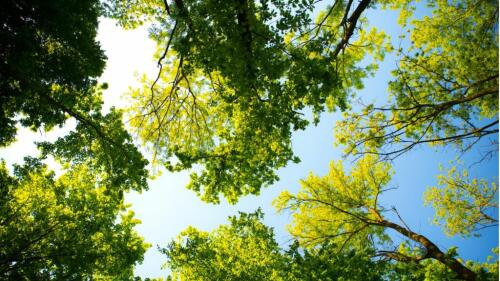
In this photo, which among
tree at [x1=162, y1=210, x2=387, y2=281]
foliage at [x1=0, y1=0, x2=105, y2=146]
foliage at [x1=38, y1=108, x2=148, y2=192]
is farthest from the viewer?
tree at [x1=162, y1=210, x2=387, y2=281]

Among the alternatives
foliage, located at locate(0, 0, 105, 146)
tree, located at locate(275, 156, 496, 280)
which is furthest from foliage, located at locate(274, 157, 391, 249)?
foliage, located at locate(0, 0, 105, 146)

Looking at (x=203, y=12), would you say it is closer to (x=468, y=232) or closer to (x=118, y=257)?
(x=118, y=257)

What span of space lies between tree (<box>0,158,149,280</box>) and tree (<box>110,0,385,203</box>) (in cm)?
278

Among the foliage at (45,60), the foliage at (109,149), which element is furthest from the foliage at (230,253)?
the foliage at (45,60)

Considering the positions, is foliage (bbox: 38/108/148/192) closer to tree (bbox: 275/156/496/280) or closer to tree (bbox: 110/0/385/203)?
tree (bbox: 110/0/385/203)

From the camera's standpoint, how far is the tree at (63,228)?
8016 millimetres

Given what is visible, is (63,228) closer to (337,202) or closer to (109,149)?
(109,149)

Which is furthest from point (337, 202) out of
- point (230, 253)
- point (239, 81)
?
point (239, 81)

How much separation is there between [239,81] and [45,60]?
14.0 ft

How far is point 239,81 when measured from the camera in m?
6.66

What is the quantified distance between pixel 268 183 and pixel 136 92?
5696 millimetres

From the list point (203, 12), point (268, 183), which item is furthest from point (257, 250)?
point (203, 12)

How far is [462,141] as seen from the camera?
909 cm

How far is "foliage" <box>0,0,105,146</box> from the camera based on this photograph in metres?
5.93
